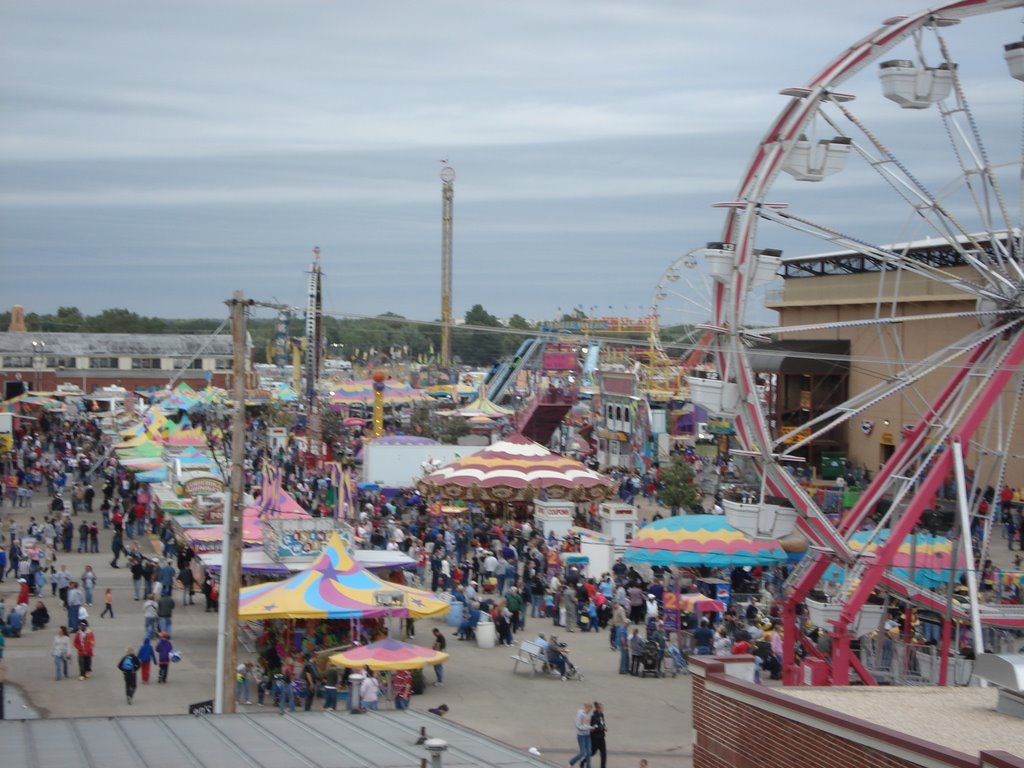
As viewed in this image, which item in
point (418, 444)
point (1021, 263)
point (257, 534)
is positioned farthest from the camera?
point (418, 444)

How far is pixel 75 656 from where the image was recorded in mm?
21094

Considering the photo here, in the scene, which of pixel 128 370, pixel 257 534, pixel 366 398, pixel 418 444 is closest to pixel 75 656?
pixel 257 534

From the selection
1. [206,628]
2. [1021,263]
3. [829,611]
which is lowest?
[206,628]

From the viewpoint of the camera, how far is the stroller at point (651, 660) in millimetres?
21141

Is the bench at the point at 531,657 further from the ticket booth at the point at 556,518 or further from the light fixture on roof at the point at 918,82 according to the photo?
the ticket booth at the point at 556,518

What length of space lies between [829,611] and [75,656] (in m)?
11.0

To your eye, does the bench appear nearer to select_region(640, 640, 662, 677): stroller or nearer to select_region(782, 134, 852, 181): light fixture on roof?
select_region(640, 640, 662, 677): stroller

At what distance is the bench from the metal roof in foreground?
340 inches

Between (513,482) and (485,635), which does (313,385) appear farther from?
(485,635)

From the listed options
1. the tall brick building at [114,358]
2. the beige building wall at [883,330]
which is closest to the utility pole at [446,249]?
the tall brick building at [114,358]

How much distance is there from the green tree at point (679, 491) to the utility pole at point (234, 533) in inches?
911

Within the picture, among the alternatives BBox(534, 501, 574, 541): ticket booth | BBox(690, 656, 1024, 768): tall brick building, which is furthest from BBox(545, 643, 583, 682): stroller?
BBox(534, 501, 574, 541): ticket booth

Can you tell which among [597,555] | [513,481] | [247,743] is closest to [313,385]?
[513,481]

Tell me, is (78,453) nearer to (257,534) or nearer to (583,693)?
(257,534)
